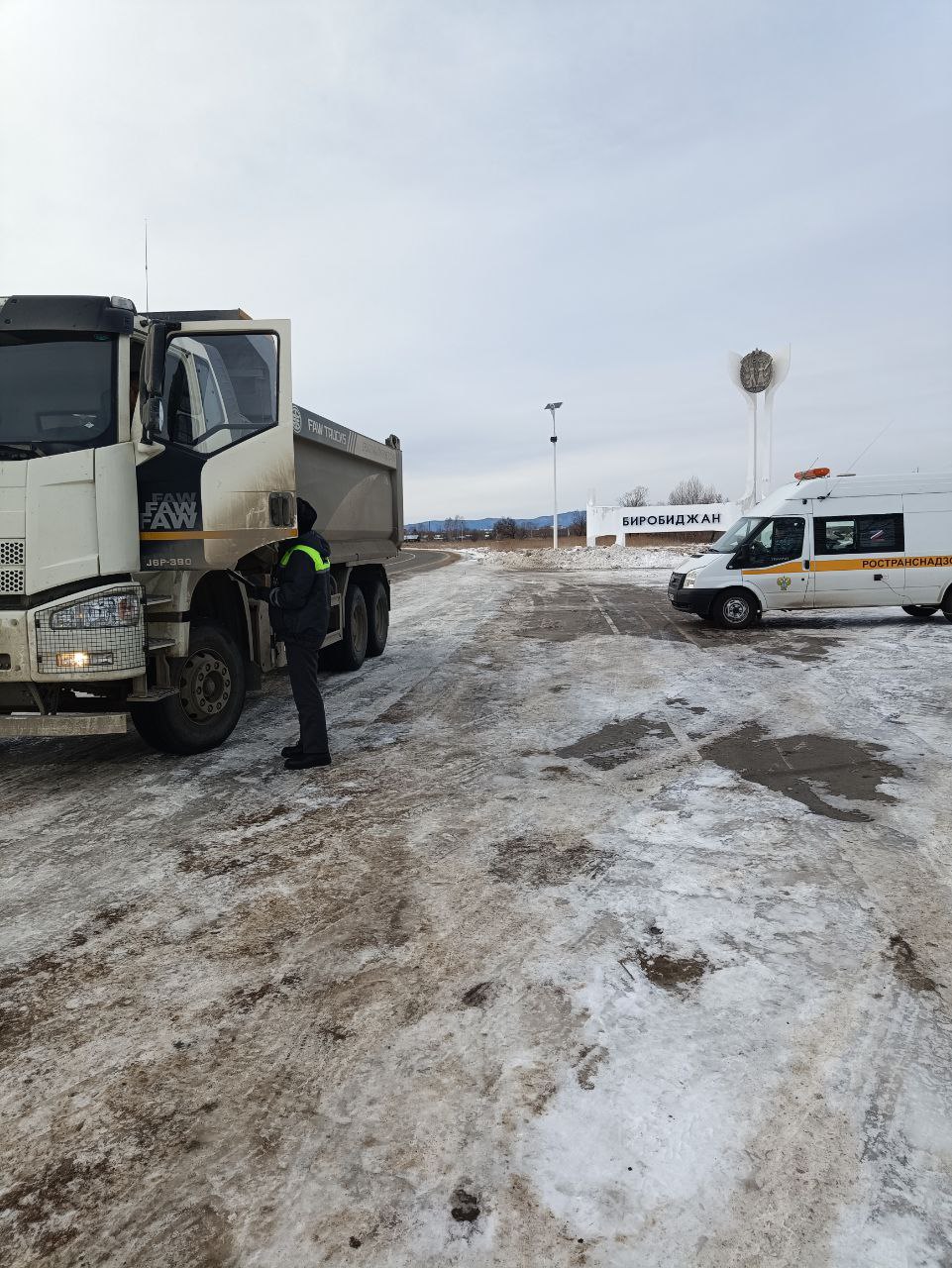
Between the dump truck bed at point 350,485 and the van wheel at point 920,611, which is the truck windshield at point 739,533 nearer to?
the van wheel at point 920,611

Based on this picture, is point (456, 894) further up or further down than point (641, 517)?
further down

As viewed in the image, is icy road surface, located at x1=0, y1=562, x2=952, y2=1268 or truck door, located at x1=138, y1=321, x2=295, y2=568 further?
truck door, located at x1=138, y1=321, x2=295, y2=568

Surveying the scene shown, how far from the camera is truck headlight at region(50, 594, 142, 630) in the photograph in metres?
4.79

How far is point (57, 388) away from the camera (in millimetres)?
5078

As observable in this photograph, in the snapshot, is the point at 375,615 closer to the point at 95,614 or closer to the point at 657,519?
the point at 95,614

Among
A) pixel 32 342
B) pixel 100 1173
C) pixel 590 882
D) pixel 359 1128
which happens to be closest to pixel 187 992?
pixel 100 1173

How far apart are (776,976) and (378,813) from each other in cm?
242

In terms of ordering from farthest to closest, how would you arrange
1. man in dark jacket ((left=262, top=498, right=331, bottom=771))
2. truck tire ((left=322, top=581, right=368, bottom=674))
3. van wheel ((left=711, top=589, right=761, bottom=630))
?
1. van wheel ((left=711, top=589, right=761, bottom=630))
2. truck tire ((left=322, top=581, right=368, bottom=674))
3. man in dark jacket ((left=262, top=498, right=331, bottom=771))

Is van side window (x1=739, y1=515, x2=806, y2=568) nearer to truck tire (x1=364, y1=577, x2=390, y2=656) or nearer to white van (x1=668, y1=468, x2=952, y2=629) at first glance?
white van (x1=668, y1=468, x2=952, y2=629)

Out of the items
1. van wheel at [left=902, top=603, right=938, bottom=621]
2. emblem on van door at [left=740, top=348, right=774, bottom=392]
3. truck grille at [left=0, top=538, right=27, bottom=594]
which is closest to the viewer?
truck grille at [left=0, top=538, right=27, bottom=594]

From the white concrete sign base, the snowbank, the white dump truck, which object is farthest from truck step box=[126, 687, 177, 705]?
the white concrete sign base

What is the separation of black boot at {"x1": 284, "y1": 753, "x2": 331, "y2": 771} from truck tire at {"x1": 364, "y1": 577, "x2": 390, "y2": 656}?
4.42 metres

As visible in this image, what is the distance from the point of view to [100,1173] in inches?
80.7

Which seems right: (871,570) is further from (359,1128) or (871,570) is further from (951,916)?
(359,1128)
